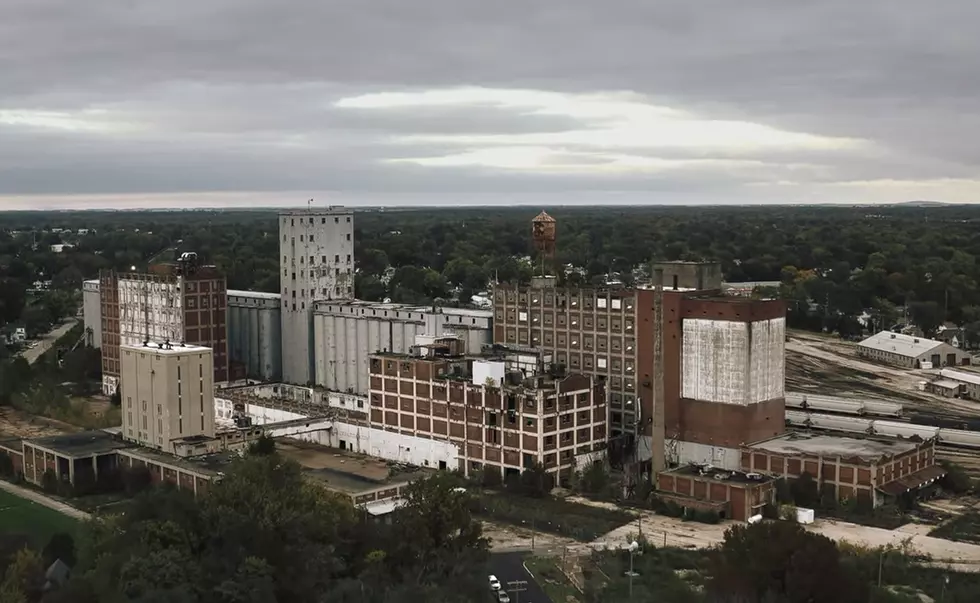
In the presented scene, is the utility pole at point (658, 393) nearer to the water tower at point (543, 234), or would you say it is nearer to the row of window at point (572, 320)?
the row of window at point (572, 320)

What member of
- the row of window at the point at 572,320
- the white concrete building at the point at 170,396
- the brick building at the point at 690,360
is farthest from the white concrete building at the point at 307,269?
the brick building at the point at 690,360

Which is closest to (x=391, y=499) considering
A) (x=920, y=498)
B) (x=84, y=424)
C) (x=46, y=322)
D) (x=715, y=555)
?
(x=715, y=555)

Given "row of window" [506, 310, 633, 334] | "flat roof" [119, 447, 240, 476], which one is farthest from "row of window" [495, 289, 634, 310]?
"flat roof" [119, 447, 240, 476]

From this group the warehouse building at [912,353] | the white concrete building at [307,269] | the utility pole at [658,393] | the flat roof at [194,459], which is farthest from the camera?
the warehouse building at [912,353]

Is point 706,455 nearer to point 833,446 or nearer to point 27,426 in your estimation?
point 833,446

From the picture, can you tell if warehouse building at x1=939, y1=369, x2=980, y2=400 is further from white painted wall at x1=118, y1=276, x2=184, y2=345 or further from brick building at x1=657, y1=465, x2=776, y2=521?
white painted wall at x1=118, y1=276, x2=184, y2=345

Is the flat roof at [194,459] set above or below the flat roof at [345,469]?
above

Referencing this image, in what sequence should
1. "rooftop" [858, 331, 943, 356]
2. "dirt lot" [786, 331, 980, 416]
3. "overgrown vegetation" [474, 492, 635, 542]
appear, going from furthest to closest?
"rooftop" [858, 331, 943, 356] → "dirt lot" [786, 331, 980, 416] → "overgrown vegetation" [474, 492, 635, 542]
